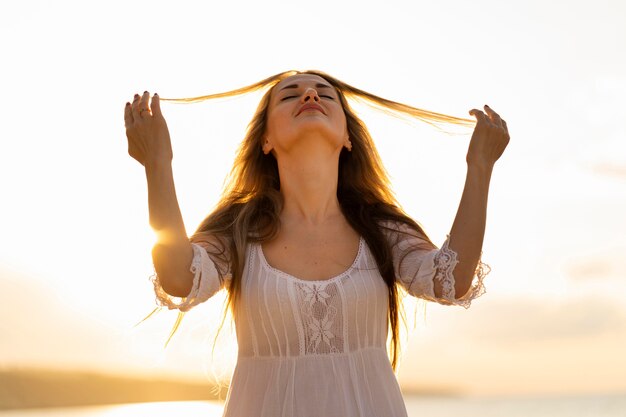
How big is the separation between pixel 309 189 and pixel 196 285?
0.72 m

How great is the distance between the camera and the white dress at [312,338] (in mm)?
3316

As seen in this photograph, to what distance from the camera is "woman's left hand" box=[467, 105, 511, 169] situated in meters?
3.31

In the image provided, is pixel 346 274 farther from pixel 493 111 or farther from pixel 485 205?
pixel 493 111

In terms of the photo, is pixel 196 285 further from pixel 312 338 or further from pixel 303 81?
pixel 303 81

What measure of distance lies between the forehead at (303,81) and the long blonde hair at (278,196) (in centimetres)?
12

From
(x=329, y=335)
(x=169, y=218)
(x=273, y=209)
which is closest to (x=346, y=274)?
(x=329, y=335)

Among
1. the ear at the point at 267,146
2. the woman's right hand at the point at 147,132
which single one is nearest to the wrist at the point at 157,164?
the woman's right hand at the point at 147,132

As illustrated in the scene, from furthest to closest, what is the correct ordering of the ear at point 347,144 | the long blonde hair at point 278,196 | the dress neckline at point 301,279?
1. the ear at point 347,144
2. the long blonde hair at point 278,196
3. the dress neckline at point 301,279

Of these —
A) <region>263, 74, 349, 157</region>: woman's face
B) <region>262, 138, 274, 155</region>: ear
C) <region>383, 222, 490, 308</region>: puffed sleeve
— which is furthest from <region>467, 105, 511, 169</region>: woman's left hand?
<region>262, 138, 274, 155</region>: ear

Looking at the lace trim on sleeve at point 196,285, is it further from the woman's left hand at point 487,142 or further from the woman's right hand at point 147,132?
the woman's left hand at point 487,142

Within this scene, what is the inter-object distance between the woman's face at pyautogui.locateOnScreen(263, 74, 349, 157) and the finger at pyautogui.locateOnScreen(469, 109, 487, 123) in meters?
0.59

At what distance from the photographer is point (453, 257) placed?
3314mm

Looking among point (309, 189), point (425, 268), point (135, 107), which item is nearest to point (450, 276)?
point (425, 268)

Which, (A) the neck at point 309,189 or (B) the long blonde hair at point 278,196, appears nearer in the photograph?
(B) the long blonde hair at point 278,196
